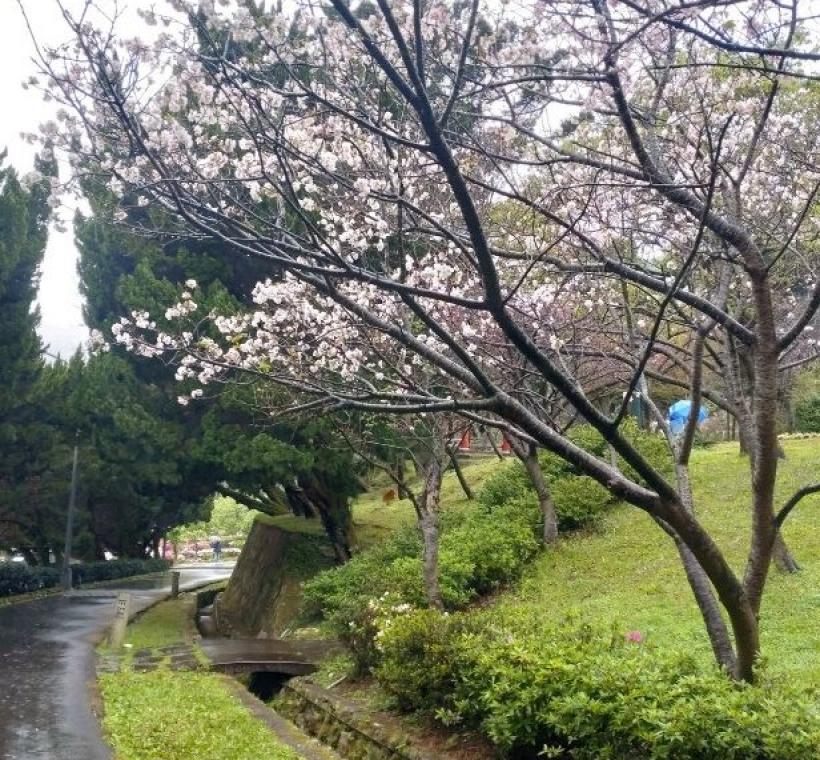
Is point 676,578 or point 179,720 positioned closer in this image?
point 179,720

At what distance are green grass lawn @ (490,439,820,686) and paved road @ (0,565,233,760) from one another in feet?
15.5

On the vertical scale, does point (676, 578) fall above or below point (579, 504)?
below

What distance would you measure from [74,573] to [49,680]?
18807 mm

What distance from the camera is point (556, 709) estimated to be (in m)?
5.23

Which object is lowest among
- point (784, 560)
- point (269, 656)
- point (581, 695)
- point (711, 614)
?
point (269, 656)

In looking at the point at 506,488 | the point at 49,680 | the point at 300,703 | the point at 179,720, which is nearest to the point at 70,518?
the point at 49,680

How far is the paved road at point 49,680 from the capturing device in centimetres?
754

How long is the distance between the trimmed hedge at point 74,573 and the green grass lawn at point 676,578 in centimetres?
1644

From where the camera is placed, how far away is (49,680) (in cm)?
1067

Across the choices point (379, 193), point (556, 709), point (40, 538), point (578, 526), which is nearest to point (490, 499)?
point (578, 526)

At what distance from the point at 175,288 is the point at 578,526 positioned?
8.52 metres

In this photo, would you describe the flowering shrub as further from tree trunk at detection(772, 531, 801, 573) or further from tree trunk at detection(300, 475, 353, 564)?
tree trunk at detection(772, 531, 801, 573)

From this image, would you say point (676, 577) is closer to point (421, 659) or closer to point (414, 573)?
point (414, 573)

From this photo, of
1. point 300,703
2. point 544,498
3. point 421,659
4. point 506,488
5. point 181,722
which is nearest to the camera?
point 421,659
